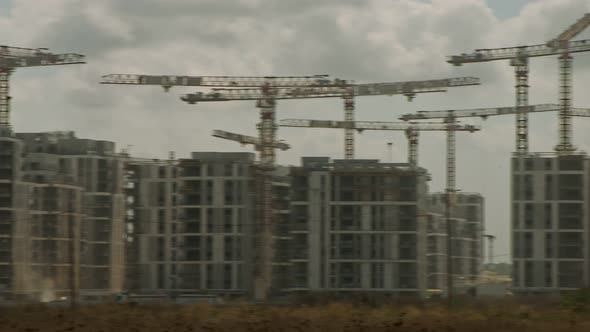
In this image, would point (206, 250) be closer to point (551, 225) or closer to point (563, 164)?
point (551, 225)

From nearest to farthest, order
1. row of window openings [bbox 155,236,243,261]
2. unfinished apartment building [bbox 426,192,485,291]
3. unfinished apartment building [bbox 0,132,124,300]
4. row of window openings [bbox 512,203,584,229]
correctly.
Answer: row of window openings [bbox 512,203,584,229]
unfinished apartment building [bbox 0,132,124,300]
row of window openings [bbox 155,236,243,261]
unfinished apartment building [bbox 426,192,485,291]

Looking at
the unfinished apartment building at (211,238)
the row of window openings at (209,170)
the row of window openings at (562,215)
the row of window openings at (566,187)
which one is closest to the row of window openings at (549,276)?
the row of window openings at (562,215)

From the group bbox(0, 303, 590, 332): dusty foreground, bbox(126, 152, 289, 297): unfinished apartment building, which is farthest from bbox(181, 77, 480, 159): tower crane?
bbox(0, 303, 590, 332): dusty foreground

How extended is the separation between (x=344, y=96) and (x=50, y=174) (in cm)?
2818

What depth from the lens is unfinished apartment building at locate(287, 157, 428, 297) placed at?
105m

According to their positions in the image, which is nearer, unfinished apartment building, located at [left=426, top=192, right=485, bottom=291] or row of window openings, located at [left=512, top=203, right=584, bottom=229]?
row of window openings, located at [left=512, top=203, right=584, bottom=229]

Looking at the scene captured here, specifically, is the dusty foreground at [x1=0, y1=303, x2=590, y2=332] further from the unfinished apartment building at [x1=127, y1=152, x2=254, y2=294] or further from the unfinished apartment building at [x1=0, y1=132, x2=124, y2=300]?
the unfinished apartment building at [x1=127, y1=152, x2=254, y2=294]

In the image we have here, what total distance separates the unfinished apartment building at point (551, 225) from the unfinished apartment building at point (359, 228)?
27.5 ft

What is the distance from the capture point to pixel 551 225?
105 meters

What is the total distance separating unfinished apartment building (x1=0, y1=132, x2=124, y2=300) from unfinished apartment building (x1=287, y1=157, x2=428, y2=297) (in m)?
20.0

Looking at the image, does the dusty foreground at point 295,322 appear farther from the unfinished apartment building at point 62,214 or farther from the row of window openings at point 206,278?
the row of window openings at point 206,278

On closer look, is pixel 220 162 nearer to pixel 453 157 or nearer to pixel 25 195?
pixel 25 195

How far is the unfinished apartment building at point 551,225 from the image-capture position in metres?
102

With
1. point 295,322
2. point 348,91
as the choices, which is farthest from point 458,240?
point 295,322
